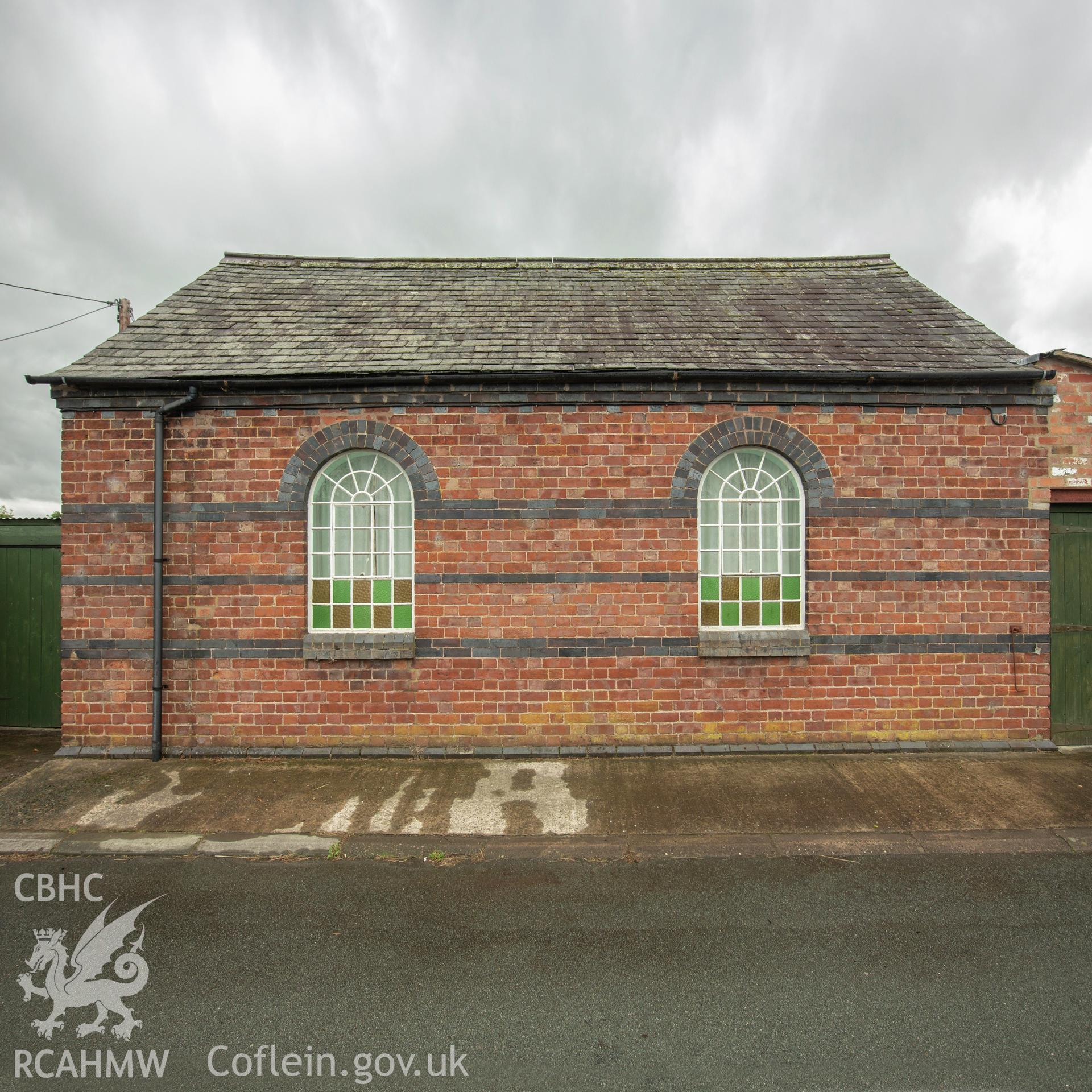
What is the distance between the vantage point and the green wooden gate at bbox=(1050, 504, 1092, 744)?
20.9 feet

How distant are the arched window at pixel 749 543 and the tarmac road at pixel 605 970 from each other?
8.88 feet

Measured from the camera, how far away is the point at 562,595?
623 centimetres

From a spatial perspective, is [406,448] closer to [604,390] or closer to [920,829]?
[604,390]

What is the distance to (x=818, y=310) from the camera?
7.55 metres

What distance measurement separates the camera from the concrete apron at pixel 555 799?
178 inches

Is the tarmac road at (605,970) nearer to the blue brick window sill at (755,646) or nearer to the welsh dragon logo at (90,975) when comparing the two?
the welsh dragon logo at (90,975)

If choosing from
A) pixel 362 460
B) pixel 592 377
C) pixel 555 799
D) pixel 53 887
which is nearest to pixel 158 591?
pixel 362 460

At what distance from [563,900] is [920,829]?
296 centimetres

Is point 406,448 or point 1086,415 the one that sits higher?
point 1086,415

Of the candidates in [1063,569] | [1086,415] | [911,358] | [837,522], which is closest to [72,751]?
[837,522]

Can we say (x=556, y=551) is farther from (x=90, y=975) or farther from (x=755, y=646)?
(x=90, y=975)

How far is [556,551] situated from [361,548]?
2162 mm

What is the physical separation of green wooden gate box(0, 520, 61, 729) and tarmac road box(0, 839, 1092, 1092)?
3966 mm

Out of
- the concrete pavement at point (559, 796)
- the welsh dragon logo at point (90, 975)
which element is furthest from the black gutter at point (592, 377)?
the welsh dragon logo at point (90, 975)
